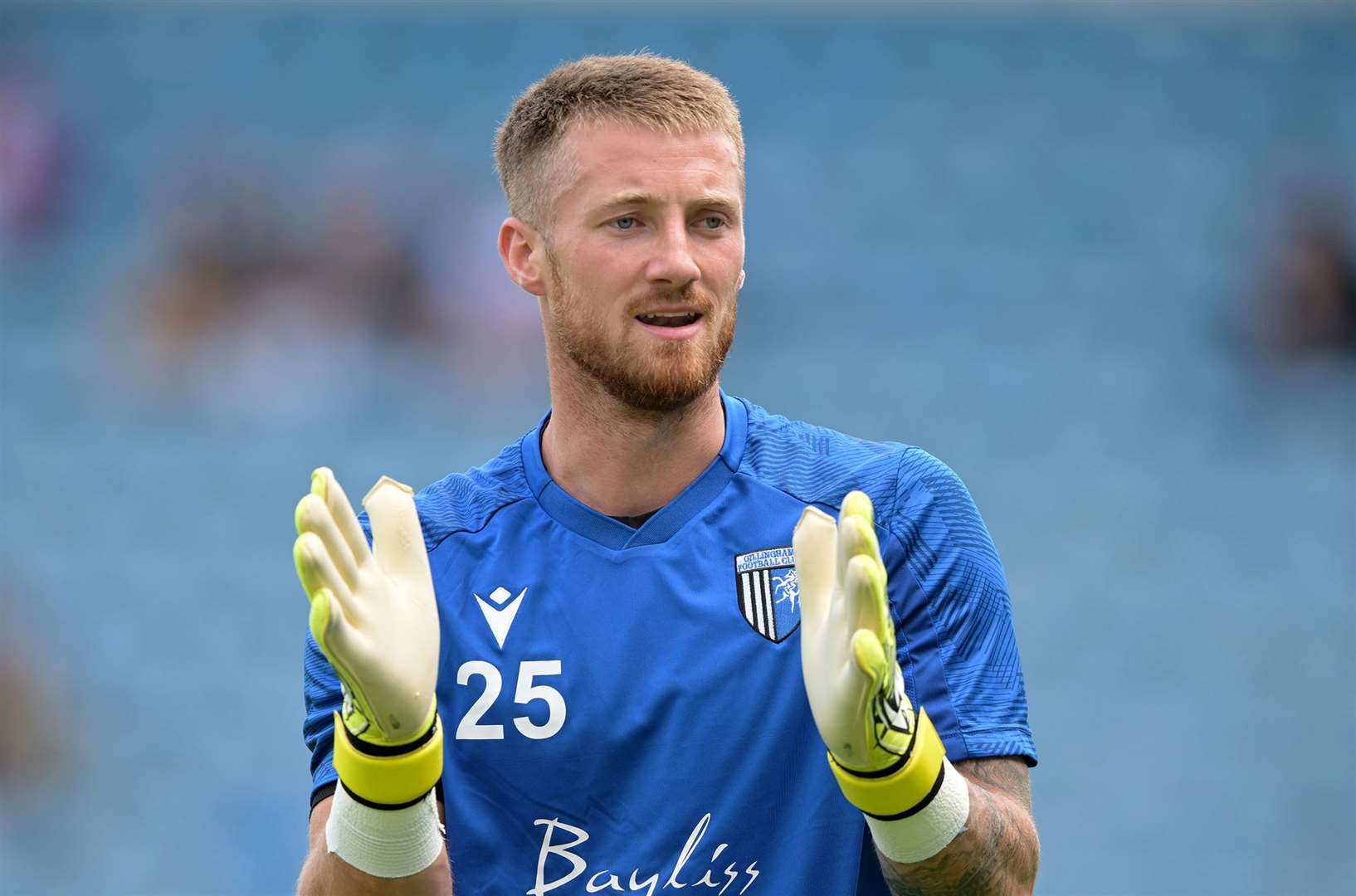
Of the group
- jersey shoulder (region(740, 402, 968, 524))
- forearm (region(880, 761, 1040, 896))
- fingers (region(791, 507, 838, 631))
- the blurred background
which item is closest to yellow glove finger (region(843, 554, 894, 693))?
fingers (region(791, 507, 838, 631))

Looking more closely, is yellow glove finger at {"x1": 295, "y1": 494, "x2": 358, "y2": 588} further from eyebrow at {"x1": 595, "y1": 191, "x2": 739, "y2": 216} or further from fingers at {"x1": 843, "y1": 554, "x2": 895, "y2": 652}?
eyebrow at {"x1": 595, "y1": 191, "x2": 739, "y2": 216}

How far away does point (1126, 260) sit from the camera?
9.60m

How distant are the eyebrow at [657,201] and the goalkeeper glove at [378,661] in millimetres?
670

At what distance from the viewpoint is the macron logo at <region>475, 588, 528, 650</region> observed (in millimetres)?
3045

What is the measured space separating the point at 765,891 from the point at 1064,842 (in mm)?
5860

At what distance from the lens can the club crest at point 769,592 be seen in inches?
117

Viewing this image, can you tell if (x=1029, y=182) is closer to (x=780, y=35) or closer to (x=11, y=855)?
(x=780, y=35)

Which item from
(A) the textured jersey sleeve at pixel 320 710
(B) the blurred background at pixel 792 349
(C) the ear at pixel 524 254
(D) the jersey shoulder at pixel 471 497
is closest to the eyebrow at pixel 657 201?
(C) the ear at pixel 524 254

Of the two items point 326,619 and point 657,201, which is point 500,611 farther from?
point 657,201

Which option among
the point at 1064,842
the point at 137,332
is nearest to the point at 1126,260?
the point at 1064,842

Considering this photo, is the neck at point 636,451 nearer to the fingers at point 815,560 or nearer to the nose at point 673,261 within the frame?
the nose at point 673,261

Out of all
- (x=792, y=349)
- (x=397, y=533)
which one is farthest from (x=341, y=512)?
(x=792, y=349)

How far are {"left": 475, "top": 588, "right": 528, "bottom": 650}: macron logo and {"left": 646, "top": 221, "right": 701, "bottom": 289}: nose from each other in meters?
0.60

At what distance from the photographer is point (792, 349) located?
950 cm
